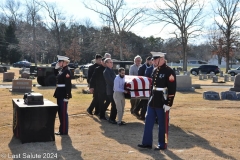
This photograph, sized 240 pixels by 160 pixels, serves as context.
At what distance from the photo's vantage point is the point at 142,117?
10.1 metres

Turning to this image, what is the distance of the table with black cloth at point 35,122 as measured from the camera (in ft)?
23.1

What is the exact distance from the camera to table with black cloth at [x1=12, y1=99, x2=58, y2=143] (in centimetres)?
705

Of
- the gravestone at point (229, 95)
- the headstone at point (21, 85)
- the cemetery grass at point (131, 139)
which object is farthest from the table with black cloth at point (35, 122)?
the headstone at point (21, 85)

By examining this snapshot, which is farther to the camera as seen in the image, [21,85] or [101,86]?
[21,85]

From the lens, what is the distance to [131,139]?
306 inches

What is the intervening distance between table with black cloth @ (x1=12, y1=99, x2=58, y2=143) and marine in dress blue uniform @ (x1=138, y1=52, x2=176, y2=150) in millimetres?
1764

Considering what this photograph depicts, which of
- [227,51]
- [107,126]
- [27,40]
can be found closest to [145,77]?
[107,126]

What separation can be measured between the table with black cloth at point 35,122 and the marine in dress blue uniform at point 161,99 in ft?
5.79

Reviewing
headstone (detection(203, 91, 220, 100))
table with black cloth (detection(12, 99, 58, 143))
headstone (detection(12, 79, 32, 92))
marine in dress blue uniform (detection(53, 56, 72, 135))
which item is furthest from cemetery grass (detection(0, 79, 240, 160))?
headstone (detection(12, 79, 32, 92))

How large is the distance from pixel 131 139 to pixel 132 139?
0.02 m

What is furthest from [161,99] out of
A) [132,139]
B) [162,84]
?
[132,139]

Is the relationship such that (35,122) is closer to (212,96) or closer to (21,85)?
(212,96)

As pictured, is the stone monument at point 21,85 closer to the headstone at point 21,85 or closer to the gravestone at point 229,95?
the headstone at point 21,85

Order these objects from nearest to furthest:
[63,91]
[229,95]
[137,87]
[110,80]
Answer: [63,91] → [137,87] → [110,80] → [229,95]
